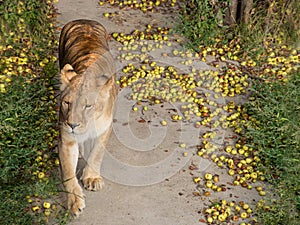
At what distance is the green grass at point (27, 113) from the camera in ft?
18.8

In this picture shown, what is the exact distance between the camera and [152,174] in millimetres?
6207

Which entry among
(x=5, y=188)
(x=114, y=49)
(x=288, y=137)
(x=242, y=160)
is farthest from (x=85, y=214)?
→ (x=114, y=49)

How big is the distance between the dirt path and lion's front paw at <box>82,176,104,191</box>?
0.06 meters

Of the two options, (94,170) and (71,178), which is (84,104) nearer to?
(71,178)

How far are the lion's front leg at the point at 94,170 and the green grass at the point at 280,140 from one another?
5.31ft

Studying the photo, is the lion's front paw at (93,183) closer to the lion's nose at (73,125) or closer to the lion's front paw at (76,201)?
the lion's front paw at (76,201)

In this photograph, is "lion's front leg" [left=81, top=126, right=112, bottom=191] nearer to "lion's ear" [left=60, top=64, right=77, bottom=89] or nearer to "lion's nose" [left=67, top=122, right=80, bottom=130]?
"lion's nose" [left=67, top=122, right=80, bottom=130]

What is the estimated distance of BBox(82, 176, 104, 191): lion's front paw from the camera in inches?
233

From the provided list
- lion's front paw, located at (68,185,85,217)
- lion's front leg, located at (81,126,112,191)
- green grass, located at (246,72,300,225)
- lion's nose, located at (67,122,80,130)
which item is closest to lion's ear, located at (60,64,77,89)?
lion's nose, located at (67,122,80,130)

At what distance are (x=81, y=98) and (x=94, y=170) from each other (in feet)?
3.30

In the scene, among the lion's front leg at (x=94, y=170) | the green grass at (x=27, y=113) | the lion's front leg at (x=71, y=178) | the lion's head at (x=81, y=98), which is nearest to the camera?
the lion's head at (x=81, y=98)

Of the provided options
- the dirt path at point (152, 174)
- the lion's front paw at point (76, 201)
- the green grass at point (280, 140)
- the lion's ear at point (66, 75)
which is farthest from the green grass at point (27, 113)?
the green grass at point (280, 140)

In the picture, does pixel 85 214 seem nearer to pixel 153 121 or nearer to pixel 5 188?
pixel 5 188

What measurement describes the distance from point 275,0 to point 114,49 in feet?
7.30
